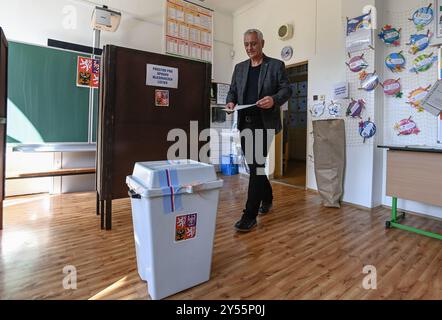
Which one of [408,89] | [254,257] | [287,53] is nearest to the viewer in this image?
[254,257]

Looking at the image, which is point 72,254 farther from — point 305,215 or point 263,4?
point 263,4

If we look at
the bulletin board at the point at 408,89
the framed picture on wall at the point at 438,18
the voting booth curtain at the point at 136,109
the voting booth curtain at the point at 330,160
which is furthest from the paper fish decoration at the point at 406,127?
the voting booth curtain at the point at 136,109

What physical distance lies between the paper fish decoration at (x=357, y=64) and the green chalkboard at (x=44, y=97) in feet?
9.97

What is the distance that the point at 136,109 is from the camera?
1.95 metres

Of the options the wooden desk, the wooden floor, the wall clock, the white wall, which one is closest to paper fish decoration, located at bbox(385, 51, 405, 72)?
the wooden desk

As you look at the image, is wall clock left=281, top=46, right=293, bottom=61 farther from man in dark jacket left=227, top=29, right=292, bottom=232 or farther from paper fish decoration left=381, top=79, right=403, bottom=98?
man in dark jacket left=227, top=29, right=292, bottom=232

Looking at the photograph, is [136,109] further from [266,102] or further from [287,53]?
[287,53]

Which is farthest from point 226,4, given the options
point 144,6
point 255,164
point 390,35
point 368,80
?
point 255,164

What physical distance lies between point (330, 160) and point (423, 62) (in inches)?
48.0

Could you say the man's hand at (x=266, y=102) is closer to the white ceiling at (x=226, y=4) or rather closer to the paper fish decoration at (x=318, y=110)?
the paper fish decoration at (x=318, y=110)

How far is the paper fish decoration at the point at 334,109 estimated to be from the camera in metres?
3.03

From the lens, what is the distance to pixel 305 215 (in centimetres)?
243

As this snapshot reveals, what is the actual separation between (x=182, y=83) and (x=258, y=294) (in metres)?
1.60
